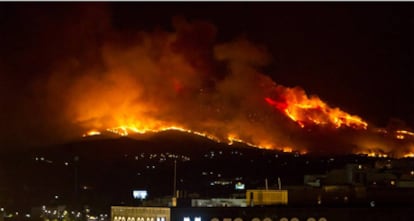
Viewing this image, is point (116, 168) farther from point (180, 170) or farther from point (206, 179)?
point (206, 179)

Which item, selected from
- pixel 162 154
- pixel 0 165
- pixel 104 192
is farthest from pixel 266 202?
pixel 0 165

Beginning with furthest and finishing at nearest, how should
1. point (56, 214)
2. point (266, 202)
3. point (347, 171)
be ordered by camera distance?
point (56, 214) < point (347, 171) < point (266, 202)

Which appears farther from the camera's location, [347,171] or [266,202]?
[347,171]

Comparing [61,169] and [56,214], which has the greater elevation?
[61,169]

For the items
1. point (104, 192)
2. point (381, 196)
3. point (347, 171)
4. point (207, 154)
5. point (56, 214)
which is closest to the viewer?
point (381, 196)

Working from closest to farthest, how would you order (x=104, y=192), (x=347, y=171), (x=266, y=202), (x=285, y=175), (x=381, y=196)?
(x=266, y=202) → (x=381, y=196) → (x=347, y=171) → (x=285, y=175) → (x=104, y=192)

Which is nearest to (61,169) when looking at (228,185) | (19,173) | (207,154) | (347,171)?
(19,173)

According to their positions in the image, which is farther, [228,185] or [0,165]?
[0,165]

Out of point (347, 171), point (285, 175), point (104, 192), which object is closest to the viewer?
point (347, 171)

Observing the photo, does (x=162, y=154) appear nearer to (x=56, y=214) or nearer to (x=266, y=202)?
(x=56, y=214)

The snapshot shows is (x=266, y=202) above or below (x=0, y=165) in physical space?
below
